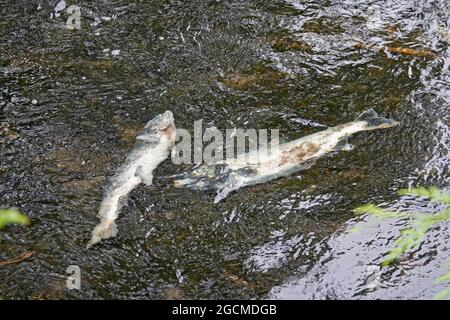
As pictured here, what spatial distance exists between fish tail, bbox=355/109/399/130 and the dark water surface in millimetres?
83

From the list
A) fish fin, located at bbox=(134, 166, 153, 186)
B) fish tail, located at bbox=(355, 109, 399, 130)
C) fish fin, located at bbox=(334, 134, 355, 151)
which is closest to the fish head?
fish fin, located at bbox=(134, 166, 153, 186)

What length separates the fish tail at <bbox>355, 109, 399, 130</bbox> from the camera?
6.17 metres

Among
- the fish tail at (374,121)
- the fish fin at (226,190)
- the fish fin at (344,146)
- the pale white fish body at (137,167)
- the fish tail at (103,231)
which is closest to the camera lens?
the fish tail at (103,231)

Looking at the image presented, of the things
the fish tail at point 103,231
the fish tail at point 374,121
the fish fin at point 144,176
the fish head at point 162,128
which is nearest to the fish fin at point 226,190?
the fish fin at point 144,176

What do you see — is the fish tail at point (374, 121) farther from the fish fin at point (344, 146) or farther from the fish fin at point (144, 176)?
the fish fin at point (144, 176)

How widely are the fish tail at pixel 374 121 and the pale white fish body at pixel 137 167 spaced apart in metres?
1.87

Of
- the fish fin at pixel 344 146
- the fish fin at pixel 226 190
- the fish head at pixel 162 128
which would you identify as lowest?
the fish fin at pixel 226 190

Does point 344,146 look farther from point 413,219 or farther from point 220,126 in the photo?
point 220,126

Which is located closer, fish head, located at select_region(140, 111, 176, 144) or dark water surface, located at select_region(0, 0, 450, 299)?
dark water surface, located at select_region(0, 0, 450, 299)

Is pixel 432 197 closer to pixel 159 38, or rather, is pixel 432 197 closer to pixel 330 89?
pixel 330 89

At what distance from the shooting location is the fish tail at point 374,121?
617cm

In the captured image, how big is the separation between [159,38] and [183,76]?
3.01 feet

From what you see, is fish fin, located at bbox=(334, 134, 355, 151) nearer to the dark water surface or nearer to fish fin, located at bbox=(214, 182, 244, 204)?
the dark water surface
